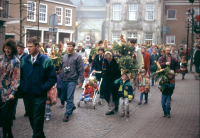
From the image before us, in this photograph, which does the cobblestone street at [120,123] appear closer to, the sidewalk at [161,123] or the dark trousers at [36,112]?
the sidewalk at [161,123]

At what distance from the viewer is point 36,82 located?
15.7 feet

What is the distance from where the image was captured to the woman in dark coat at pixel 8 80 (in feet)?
16.4

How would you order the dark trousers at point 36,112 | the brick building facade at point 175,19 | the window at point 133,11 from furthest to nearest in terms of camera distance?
the brick building facade at point 175,19 → the window at point 133,11 → the dark trousers at point 36,112

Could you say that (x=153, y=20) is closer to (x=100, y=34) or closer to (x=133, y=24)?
(x=133, y=24)

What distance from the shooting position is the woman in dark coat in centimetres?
499

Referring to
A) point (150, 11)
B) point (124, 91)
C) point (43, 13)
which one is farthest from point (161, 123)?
point (150, 11)

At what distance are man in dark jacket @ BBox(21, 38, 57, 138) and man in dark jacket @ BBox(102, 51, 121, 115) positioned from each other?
3317mm

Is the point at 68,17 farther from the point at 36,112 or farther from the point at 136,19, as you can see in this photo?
the point at 36,112

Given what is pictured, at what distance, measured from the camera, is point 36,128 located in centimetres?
479

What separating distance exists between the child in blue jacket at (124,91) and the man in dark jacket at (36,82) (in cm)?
330

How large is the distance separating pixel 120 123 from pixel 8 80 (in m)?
3.31

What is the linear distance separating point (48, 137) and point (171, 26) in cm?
3643

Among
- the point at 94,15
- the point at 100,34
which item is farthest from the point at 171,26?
the point at 94,15

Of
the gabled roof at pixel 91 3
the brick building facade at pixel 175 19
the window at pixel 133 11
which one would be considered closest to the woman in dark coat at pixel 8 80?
the window at pixel 133 11
